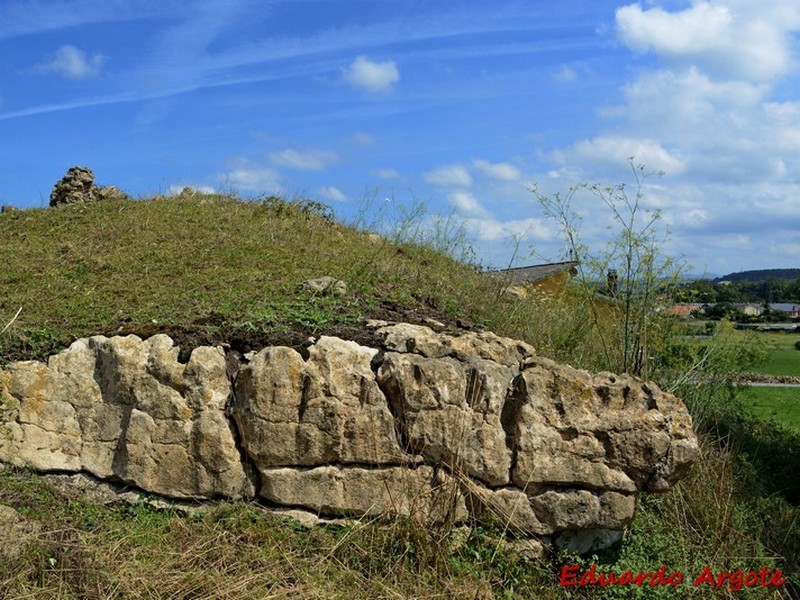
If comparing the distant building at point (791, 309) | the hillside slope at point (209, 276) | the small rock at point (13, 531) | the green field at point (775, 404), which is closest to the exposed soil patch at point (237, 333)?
the hillside slope at point (209, 276)

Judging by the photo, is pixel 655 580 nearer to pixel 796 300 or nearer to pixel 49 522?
pixel 49 522

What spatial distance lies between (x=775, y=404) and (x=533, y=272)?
13.3 feet

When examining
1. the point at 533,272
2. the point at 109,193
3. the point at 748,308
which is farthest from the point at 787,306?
the point at 109,193

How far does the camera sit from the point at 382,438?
5.58 meters

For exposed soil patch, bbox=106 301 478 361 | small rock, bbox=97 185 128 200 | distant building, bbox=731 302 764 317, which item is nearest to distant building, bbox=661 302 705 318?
distant building, bbox=731 302 764 317

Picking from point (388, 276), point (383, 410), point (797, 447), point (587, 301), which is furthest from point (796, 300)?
point (383, 410)

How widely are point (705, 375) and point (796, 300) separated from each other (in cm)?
1151

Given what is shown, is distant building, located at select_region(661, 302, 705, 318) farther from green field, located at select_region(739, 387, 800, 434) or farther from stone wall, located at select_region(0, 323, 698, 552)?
stone wall, located at select_region(0, 323, 698, 552)

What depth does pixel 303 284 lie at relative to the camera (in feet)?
24.7

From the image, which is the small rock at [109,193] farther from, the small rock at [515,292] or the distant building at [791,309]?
the distant building at [791,309]

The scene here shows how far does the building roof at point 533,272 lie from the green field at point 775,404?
9.15 ft

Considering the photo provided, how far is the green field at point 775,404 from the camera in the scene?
10.2 m

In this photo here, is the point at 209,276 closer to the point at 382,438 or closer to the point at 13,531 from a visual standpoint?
the point at 382,438

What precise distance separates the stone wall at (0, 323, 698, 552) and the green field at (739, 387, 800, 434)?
16.3 ft
